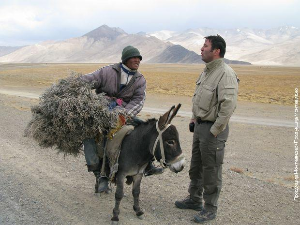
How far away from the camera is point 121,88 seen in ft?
17.4

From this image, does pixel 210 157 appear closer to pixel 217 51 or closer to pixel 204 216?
pixel 204 216

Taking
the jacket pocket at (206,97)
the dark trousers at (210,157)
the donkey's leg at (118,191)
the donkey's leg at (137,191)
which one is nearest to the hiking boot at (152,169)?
the donkey's leg at (137,191)

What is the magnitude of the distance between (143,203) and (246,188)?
2.19 m

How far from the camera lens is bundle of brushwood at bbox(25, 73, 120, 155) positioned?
187 inches

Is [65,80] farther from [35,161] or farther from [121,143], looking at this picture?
[35,161]

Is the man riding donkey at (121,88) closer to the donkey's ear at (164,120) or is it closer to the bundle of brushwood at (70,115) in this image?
the bundle of brushwood at (70,115)

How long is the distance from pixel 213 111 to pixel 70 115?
203 centimetres

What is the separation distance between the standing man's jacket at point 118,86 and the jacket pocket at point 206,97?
105 cm

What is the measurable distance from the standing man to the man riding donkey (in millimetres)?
799

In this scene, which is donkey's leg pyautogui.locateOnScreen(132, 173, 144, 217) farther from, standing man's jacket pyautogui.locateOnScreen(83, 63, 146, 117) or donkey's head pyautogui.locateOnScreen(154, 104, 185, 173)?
standing man's jacket pyautogui.locateOnScreen(83, 63, 146, 117)

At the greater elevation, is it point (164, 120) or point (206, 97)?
point (206, 97)

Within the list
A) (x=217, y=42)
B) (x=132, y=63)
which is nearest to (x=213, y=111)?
(x=217, y=42)

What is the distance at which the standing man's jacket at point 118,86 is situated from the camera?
5152 millimetres

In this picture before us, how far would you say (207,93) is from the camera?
15.5ft
